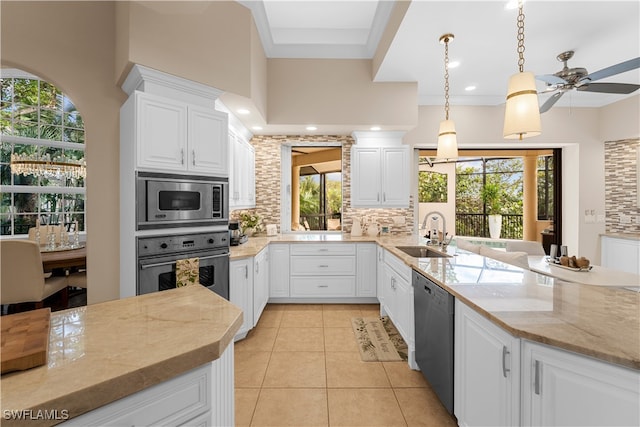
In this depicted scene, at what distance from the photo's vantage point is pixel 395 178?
413 cm

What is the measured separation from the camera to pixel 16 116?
14.3 ft

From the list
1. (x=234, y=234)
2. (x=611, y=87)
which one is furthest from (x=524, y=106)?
(x=234, y=234)

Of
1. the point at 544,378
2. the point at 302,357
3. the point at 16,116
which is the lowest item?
the point at 302,357

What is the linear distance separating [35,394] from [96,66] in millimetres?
2613

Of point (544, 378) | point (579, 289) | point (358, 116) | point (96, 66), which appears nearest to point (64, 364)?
point (544, 378)

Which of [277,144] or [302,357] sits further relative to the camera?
[277,144]

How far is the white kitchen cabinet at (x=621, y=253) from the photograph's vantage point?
4.03m

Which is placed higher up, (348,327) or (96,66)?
(96,66)

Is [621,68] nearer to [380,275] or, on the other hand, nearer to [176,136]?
[380,275]

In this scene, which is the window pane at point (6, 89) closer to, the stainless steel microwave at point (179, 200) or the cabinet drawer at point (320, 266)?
the stainless steel microwave at point (179, 200)

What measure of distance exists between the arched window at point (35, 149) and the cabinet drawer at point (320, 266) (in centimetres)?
389

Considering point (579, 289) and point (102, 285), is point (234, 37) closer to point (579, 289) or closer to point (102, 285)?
point (102, 285)

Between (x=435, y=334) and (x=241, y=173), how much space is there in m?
2.80

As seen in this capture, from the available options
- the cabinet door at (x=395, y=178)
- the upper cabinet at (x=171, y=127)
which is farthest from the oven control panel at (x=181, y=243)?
the cabinet door at (x=395, y=178)
